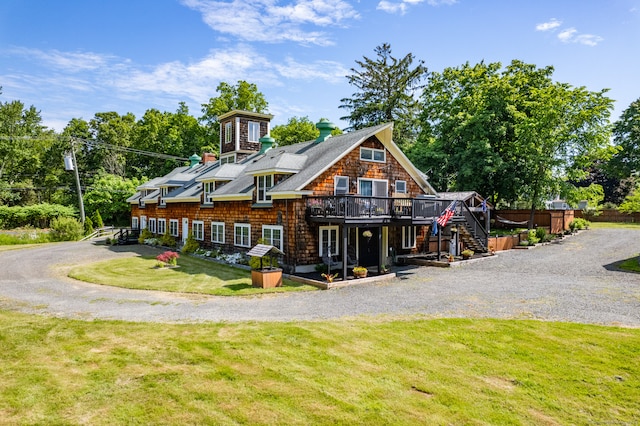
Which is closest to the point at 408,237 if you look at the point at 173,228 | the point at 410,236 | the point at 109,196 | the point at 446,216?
the point at 410,236

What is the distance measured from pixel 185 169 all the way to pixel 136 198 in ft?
19.6

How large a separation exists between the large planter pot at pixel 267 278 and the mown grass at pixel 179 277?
0.90 feet

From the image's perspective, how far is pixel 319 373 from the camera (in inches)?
300

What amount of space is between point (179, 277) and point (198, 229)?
9.63 m

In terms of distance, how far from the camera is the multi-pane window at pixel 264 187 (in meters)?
20.4

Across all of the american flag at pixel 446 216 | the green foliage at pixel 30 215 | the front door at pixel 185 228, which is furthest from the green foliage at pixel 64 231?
the american flag at pixel 446 216

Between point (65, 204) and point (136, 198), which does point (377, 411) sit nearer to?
point (136, 198)

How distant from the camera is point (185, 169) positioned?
124ft

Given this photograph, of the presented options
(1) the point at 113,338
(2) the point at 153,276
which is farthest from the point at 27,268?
(1) the point at 113,338

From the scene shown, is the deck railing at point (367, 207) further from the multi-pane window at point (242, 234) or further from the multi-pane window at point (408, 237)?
the multi-pane window at point (242, 234)

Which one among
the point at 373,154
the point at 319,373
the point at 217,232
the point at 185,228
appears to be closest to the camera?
the point at 319,373

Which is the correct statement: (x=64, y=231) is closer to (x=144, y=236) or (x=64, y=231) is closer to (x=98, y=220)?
(x=98, y=220)

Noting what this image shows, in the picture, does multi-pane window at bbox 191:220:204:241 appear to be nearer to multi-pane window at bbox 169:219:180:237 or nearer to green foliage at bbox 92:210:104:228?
multi-pane window at bbox 169:219:180:237

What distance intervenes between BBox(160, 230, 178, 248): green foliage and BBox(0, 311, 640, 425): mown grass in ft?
62.9
